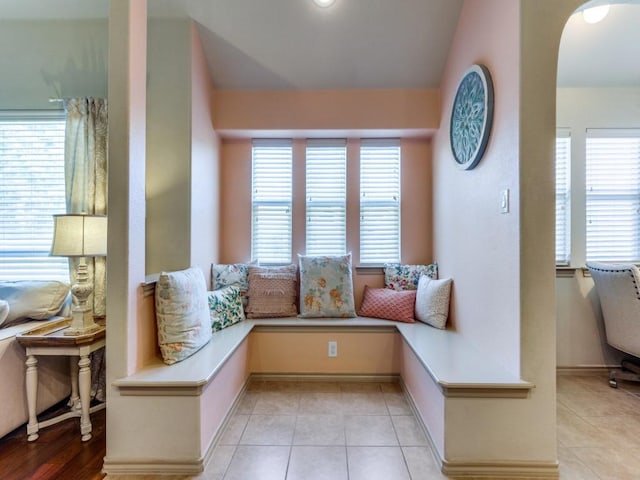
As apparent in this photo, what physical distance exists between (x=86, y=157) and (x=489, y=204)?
2.90 m

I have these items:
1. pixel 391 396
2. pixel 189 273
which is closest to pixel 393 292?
pixel 391 396

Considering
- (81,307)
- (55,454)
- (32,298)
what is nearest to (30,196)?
(32,298)

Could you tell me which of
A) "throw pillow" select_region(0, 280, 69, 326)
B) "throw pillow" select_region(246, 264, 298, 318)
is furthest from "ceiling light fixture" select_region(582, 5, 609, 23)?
"throw pillow" select_region(0, 280, 69, 326)

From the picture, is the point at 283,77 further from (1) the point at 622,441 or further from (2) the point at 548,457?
(1) the point at 622,441

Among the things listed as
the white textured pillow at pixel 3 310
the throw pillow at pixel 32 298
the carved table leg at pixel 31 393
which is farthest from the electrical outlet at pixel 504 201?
the white textured pillow at pixel 3 310

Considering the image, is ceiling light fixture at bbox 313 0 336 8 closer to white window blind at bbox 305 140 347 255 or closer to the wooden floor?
white window blind at bbox 305 140 347 255

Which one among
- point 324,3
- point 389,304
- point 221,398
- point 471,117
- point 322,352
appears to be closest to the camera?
point 221,398

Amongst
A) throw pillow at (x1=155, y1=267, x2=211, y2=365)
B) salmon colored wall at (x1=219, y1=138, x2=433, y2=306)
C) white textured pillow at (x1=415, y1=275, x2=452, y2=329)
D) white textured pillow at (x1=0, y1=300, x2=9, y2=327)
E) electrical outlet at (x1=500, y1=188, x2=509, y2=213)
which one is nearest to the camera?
electrical outlet at (x1=500, y1=188, x2=509, y2=213)

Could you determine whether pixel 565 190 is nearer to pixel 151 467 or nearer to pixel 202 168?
pixel 202 168

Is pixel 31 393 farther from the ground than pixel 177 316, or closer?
closer

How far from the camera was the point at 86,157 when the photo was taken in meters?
2.50

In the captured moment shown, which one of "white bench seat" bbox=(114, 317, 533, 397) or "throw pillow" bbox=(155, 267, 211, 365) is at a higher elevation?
"throw pillow" bbox=(155, 267, 211, 365)

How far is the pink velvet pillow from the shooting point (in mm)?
2785

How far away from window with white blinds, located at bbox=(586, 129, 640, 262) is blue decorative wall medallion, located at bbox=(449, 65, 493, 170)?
4.72 feet
